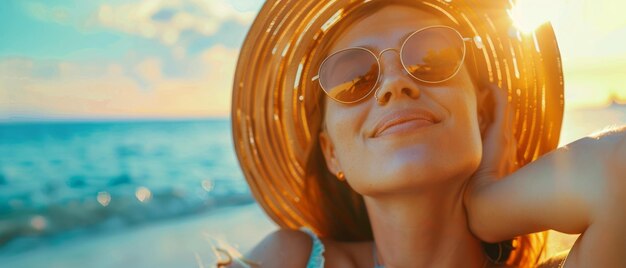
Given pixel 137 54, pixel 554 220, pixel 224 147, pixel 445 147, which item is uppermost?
pixel 137 54

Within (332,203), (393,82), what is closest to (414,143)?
(393,82)

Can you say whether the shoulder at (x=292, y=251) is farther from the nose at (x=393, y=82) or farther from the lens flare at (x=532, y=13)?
the lens flare at (x=532, y=13)

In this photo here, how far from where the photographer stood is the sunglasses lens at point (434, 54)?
7.61 ft

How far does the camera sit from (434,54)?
92.7 inches

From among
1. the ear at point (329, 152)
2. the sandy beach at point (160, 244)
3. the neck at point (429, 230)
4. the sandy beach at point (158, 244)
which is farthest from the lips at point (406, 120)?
the sandy beach at point (158, 244)

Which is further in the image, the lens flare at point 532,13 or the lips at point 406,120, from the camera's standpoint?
the lens flare at point 532,13

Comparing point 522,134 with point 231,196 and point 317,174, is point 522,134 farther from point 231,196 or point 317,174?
point 231,196

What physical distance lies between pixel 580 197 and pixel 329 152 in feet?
4.03

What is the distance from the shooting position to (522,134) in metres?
2.90

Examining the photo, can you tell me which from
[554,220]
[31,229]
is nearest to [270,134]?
[554,220]

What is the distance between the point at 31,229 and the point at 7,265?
1495 millimetres

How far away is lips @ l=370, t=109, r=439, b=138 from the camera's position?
7.29 feet

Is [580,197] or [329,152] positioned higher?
[329,152]

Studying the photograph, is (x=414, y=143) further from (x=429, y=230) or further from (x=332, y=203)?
(x=332, y=203)
